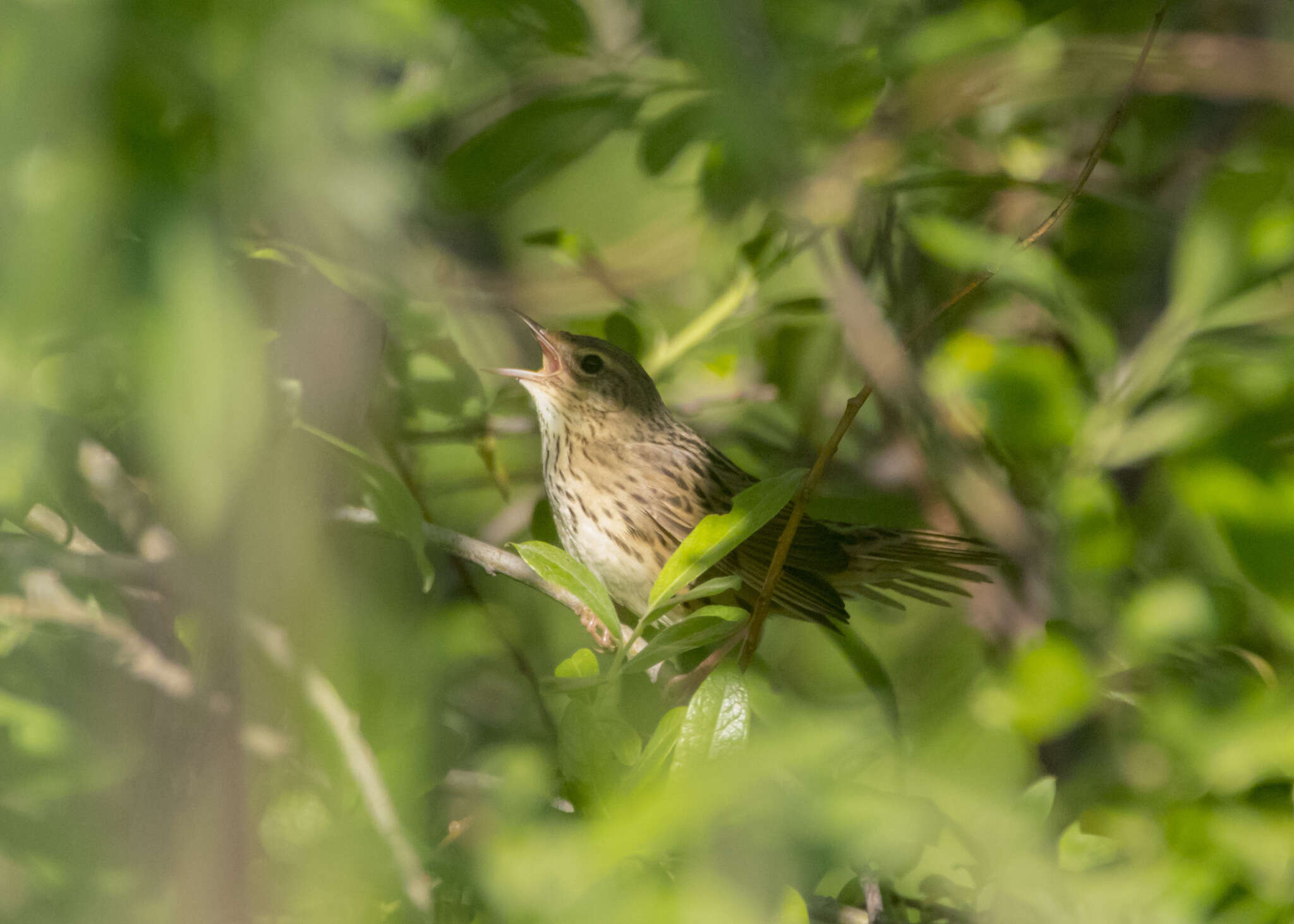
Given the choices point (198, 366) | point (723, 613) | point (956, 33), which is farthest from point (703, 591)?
point (956, 33)

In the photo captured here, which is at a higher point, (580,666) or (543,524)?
(580,666)

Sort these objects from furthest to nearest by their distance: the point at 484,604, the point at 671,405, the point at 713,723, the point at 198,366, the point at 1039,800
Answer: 1. the point at 671,405
2. the point at 484,604
3. the point at 1039,800
4. the point at 713,723
5. the point at 198,366

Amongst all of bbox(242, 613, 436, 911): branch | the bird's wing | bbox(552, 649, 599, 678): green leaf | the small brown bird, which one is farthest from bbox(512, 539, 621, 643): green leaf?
the small brown bird

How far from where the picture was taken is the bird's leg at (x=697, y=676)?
666 mm

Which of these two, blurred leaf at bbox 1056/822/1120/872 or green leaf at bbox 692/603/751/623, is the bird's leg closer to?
green leaf at bbox 692/603/751/623

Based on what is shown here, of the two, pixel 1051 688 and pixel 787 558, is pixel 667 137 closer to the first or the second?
pixel 787 558

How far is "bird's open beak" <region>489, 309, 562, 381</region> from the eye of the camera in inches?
44.1

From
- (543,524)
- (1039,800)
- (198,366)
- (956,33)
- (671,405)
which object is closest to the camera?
(198,366)

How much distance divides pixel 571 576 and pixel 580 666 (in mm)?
66

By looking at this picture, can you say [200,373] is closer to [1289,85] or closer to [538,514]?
[538,514]

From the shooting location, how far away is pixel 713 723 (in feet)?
1.80

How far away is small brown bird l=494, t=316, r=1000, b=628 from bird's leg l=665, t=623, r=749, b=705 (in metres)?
0.30

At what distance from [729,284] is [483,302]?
0.98 feet

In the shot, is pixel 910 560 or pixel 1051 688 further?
pixel 910 560
